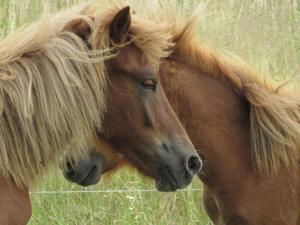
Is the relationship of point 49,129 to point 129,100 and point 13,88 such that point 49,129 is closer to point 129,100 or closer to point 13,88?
point 13,88

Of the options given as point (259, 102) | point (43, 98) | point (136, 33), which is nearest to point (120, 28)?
point (136, 33)

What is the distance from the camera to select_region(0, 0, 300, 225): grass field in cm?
572

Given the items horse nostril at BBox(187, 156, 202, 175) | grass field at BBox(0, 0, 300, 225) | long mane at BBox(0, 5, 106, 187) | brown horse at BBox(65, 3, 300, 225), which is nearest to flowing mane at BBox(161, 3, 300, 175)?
brown horse at BBox(65, 3, 300, 225)

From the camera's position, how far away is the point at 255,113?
4348 mm

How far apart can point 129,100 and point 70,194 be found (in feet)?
8.09

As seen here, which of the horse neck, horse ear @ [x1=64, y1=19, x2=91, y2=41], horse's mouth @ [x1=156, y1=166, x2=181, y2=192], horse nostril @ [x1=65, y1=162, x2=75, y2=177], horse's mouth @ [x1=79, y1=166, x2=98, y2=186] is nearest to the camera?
horse ear @ [x1=64, y1=19, x2=91, y2=41]

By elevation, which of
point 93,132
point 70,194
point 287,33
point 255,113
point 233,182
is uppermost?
point 93,132

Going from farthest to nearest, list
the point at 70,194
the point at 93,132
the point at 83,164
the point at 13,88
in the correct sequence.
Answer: the point at 70,194
the point at 83,164
the point at 93,132
the point at 13,88

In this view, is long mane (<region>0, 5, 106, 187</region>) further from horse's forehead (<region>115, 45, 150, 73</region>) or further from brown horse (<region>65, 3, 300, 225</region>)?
brown horse (<region>65, 3, 300, 225</region>)

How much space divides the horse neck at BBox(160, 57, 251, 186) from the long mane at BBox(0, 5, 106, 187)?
0.99 meters

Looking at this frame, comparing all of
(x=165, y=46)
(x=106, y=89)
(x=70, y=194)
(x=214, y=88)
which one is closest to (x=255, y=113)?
(x=214, y=88)

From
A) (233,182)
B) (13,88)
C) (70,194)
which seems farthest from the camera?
(70,194)

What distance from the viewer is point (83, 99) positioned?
3.27 metres

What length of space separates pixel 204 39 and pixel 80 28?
2.19 metres
